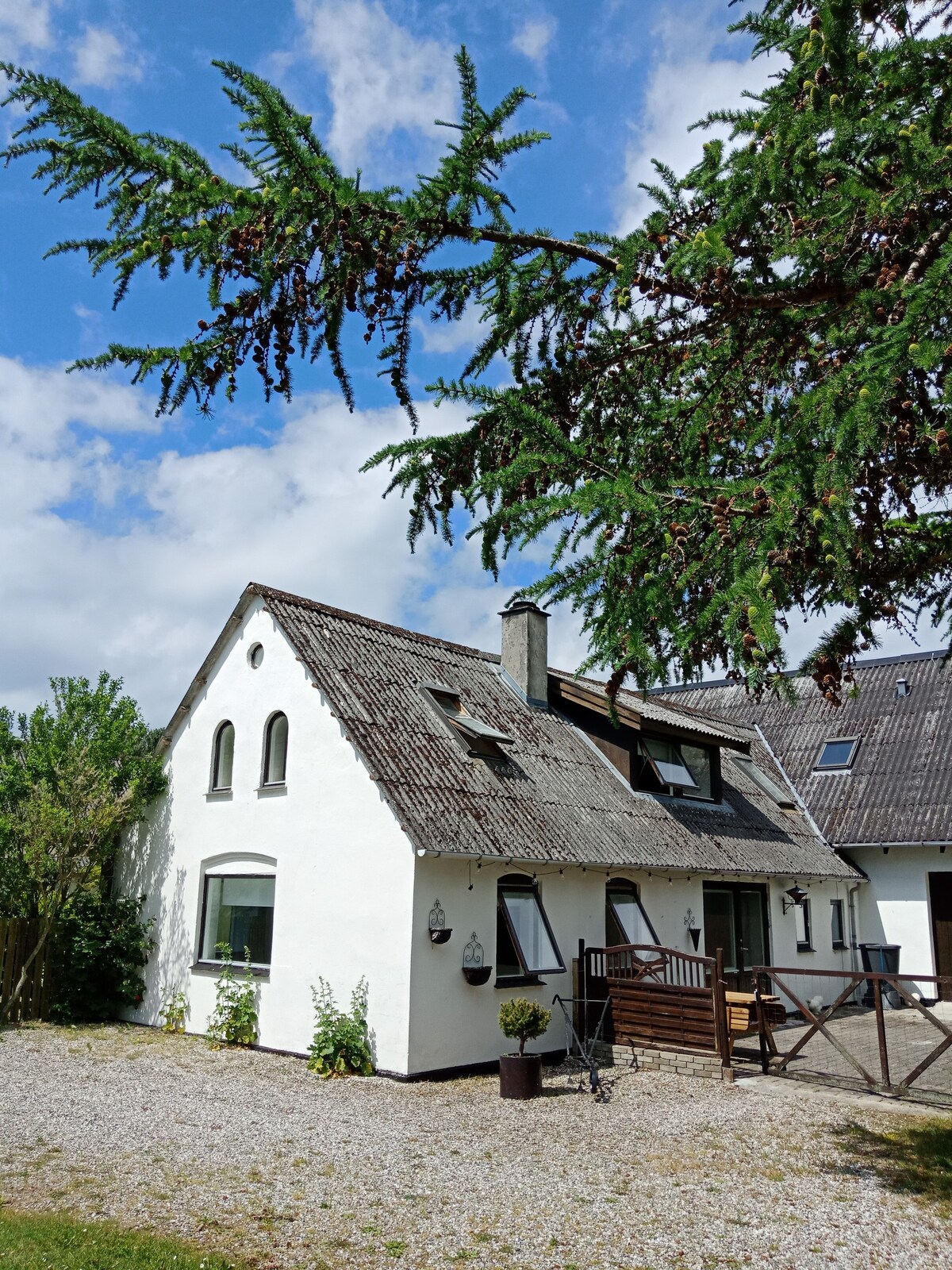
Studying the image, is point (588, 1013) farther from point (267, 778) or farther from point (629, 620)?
point (629, 620)

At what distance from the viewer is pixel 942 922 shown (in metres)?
20.2

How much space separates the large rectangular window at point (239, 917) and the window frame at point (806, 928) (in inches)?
422

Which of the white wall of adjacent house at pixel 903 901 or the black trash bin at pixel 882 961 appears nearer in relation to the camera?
the black trash bin at pixel 882 961

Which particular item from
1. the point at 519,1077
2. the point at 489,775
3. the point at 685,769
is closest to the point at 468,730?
the point at 489,775

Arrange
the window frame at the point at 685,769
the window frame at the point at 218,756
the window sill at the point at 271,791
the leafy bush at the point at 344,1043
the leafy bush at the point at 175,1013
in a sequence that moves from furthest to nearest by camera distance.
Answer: the window frame at the point at 685,769 < the window frame at the point at 218,756 < the leafy bush at the point at 175,1013 < the window sill at the point at 271,791 < the leafy bush at the point at 344,1043

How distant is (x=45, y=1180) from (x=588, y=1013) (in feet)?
26.6

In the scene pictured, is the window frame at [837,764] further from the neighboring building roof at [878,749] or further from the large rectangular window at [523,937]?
the large rectangular window at [523,937]

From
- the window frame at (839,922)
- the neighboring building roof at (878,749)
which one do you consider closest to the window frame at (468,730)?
the neighboring building roof at (878,749)

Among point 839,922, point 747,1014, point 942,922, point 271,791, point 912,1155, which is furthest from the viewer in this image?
point 839,922

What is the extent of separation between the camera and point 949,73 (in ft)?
16.3

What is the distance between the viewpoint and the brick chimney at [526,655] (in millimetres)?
18344

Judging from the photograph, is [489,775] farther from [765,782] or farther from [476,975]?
[765,782]

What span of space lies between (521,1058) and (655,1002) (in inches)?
103

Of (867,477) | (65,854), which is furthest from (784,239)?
(65,854)
